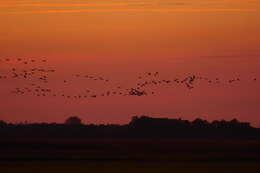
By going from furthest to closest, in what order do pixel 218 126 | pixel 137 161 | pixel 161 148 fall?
pixel 218 126 < pixel 161 148 < pixel 137 161

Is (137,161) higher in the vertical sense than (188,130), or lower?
lower

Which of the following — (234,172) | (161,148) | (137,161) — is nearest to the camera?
(234,172)

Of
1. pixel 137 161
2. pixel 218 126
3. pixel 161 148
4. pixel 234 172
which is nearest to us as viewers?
pixel 234 172

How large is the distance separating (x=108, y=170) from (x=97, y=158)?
1354cm

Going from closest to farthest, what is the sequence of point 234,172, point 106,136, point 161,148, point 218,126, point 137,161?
point 234,172 → point 137,161 → point 161,148 → point 106,136 → point 218,126

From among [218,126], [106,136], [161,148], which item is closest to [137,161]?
[161,148]

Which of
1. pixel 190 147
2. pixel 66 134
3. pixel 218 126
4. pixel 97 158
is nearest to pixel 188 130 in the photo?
pixel 218 126

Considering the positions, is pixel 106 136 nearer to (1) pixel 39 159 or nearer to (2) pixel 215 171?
(1) pixel 39 159

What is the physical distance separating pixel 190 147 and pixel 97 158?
72.2 feet

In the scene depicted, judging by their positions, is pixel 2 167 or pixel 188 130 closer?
pixel 2 167

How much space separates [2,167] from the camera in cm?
5547

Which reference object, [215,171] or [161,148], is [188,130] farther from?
[215,171]

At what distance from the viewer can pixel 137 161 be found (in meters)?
63.2

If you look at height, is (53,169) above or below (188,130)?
below
